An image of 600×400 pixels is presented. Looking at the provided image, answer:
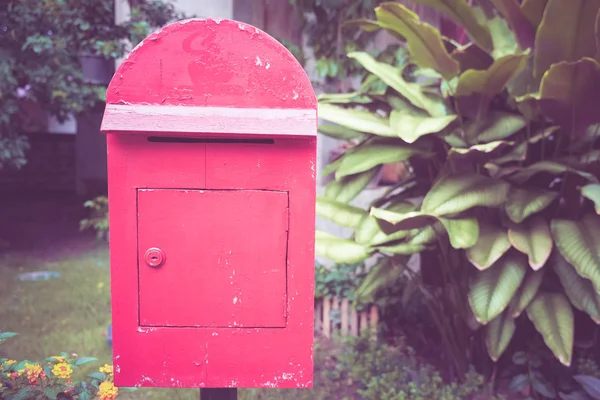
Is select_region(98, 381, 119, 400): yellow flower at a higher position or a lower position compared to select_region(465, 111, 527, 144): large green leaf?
lower

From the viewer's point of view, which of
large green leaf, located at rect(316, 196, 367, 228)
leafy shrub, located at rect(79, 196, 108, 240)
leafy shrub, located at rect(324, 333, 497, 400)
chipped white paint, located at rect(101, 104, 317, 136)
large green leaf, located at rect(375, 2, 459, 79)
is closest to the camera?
chipped white paint, located at rect(101, 104, 317, 136)

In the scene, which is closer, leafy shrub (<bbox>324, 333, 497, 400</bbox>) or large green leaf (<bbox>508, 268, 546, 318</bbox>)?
large green leaf (<bbox>508, 268, 546, 318</bbox>)

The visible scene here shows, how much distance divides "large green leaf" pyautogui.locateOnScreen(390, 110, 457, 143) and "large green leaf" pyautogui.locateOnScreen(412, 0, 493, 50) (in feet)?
1.70

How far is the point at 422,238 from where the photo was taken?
2537mm

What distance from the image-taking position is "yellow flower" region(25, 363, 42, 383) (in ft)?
5.03

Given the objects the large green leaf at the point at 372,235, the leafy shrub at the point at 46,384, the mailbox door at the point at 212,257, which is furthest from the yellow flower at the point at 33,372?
the large green leaf at the point at 372,235

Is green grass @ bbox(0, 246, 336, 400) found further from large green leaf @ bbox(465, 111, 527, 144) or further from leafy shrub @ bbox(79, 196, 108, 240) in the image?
large green leaf @ bbox(465, 111, 527, 144)

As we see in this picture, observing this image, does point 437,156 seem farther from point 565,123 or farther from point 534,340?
point 534,340

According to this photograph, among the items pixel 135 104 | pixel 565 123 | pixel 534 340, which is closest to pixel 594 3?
pixel 565 123

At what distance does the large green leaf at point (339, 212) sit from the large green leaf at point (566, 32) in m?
1.17

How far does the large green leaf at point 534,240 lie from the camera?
2149 mm

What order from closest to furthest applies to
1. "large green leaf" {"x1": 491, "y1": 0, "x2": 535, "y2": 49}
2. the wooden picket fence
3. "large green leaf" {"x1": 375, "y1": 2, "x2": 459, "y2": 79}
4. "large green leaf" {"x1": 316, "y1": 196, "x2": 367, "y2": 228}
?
"large green leaf" {"x1": 375, "y1": 2, "x2": 459, "y2": 79} → "large green leaf" {"x1": 491, "y1": 0, "x2": 535, "y2": 49} → "large green leaf" {"x1": 316, "y1": 196, "x2": 367, "y2": 228} → the wooden picket fence

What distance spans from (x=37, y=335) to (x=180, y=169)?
2.47 metres

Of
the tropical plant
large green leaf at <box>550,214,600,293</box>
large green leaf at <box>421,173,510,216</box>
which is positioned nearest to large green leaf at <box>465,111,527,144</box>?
the tropical plant
